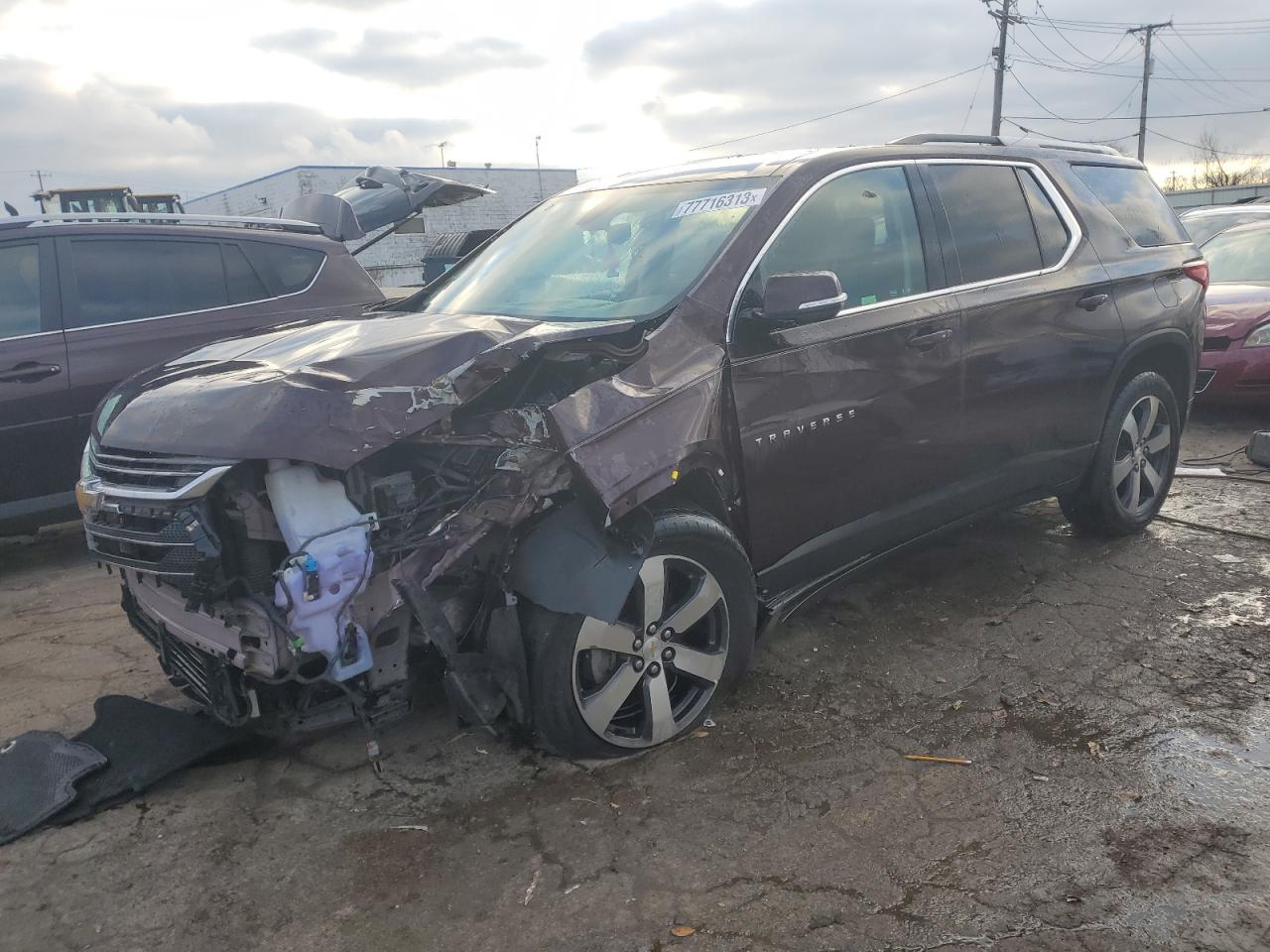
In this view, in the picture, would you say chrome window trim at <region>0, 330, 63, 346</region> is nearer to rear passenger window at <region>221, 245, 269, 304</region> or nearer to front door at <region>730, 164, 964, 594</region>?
rear passenger window at <region>221, 245, 269, 304</region>

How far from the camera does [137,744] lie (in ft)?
10.1

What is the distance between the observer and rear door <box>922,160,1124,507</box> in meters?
3.96

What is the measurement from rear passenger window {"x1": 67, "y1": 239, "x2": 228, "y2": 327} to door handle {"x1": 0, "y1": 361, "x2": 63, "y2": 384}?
289 mm

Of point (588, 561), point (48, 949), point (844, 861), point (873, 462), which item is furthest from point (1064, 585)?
point (48, 949)

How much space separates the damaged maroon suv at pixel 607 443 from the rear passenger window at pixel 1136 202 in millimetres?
618

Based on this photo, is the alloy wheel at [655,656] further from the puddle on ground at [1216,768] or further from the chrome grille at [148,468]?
the puddle on ground at [1216,768]

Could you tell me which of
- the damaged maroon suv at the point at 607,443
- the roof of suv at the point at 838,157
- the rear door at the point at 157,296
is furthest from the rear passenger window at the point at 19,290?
the roof of suv at the point at 838,157

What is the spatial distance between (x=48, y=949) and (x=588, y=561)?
166cm

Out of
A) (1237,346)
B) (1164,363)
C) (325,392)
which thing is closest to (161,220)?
(325,392)

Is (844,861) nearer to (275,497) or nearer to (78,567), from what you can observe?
(275,497)

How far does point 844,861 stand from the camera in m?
2.56

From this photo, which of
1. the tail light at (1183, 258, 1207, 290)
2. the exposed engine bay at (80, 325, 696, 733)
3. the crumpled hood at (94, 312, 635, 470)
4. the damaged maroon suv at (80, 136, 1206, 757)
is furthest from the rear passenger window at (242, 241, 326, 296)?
the tail light at (1183, 258, 1207, 290)

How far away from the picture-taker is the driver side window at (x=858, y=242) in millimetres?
3410

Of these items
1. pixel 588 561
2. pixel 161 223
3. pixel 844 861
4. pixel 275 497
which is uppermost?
pixel 161 223
